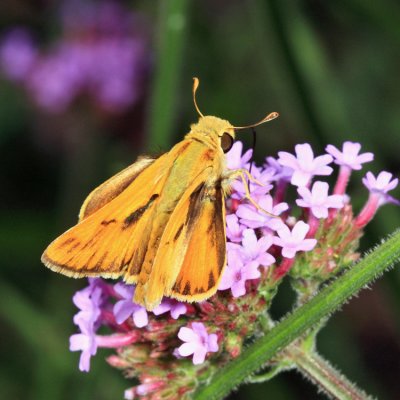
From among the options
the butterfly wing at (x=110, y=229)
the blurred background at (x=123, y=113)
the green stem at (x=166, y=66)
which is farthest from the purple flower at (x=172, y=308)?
the blurred background at (x=123, y=113)

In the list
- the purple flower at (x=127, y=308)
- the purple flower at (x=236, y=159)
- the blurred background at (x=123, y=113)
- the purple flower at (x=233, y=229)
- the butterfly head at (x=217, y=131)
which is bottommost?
the blurred background at (x=123, y=113)

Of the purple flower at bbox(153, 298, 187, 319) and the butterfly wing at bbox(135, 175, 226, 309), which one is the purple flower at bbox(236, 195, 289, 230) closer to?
the butterfly wing at bbox(135, 175, 226, 309)

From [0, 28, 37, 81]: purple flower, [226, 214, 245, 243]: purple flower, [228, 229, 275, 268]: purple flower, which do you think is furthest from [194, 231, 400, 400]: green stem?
[0, 28, 37, 81]: purple flower

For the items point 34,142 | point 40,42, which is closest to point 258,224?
point 34,142

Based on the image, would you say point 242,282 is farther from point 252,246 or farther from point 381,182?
point 381,182

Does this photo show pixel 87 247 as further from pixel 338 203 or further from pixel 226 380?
pixel 338 203

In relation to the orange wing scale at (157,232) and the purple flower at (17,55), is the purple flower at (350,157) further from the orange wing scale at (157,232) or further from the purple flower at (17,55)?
the purple flower at (17,55)

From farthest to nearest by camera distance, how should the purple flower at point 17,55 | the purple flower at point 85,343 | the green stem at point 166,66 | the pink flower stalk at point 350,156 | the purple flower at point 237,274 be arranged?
1. the purple flower at point 17,55
2. the green stem at point 166,66
3. the pink flower stalk at point 350,156
4. the purple flower at point 85,343
5. the purple flower at point 237,274
